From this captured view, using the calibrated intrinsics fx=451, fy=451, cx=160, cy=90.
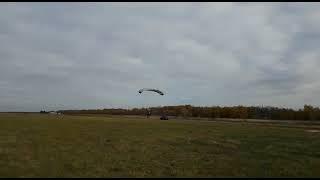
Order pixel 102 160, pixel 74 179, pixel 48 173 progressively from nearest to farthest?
1. pixel 74 179
2. pixel 48 173
3. pixel 102 160

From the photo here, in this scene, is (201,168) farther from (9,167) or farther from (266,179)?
(9,167)

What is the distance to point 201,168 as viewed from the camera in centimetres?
1875

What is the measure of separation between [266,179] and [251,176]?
959 mm

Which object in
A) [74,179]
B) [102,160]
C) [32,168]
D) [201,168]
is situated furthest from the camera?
[102,160]

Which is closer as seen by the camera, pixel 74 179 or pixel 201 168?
pixel 74 179

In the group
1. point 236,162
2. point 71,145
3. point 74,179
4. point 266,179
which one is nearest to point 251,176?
point 266,179

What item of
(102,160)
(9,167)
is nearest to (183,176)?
(102,160)

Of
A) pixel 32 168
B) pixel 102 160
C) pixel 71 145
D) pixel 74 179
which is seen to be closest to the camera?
pixel 74 179

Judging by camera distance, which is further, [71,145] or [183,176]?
[71,145]

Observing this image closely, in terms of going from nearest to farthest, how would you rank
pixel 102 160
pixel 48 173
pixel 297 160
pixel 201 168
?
pixel 48 173 → pixel 201 168 → pixel 102 160 → pixel 297 160

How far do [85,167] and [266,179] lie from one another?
717 cm

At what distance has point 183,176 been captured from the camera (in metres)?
16.5

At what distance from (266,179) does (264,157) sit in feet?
27.5

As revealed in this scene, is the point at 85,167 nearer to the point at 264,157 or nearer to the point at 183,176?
the point at 183,176
